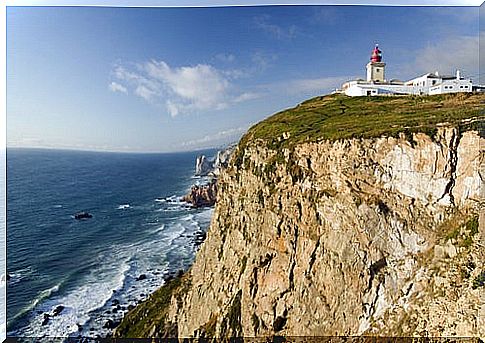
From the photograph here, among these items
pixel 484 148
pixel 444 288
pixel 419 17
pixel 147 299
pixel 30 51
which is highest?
pixel 419 17

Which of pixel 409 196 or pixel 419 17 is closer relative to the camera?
pixel 419 17

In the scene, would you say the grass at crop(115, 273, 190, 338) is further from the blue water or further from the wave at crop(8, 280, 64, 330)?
the wave at crop(8, 280, 64, 330)

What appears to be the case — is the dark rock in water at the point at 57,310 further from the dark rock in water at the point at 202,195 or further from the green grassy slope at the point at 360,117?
the green grassy slope at the point at 360,117

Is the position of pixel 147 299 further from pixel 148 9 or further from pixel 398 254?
pixel 148 9

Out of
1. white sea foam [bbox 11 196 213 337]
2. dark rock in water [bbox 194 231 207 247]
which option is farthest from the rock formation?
dark rock in water [bbox 194 231 207 247]

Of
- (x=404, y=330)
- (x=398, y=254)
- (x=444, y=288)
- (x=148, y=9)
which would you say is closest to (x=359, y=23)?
(x=148, y=9)

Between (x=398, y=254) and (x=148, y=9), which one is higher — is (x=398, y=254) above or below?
below
